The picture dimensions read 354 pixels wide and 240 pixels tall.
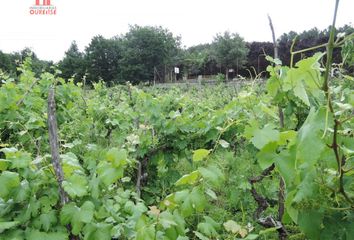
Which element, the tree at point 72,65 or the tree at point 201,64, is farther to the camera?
the tree at point 72,65

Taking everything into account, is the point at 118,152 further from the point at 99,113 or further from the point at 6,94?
the point at 99,113

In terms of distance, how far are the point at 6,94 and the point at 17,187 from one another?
2925 mm

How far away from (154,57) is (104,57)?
316 inches

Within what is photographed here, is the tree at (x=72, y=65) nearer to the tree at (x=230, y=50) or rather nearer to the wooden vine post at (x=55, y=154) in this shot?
the tree at (x=230, y=50)

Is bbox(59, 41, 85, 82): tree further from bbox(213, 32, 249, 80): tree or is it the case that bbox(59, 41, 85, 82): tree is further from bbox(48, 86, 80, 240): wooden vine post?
bbox(48, 86, 80, 240): wooden vine post

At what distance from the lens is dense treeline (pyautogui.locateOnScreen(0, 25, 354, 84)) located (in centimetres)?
4584

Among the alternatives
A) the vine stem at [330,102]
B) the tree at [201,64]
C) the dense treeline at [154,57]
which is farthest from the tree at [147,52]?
the vine stem at [330,102]

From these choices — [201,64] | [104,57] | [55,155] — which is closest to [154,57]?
[104,57]

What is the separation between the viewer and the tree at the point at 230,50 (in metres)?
44.1

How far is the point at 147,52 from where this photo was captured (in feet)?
177

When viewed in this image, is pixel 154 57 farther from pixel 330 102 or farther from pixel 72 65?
pixel 330 102

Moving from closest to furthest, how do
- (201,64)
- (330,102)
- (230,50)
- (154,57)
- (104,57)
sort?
(330,102) → (230,50) → (201,64) → (154,57) → (104,57)

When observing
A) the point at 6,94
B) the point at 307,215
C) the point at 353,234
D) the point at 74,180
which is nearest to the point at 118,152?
the point at 74,180

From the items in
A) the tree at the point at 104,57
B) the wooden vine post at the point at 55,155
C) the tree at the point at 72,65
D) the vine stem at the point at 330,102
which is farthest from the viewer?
the tree at the point at 104,57
